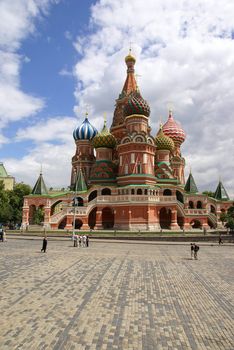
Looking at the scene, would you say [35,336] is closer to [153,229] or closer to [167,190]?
[153,229]

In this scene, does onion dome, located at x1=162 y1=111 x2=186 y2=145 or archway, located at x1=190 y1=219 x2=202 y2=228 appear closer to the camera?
archway, located at x1=190 y1=219 x2=202 y2=228

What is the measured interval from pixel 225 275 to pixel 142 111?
38.6m

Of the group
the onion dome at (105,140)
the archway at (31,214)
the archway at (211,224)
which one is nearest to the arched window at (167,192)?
the archway at (211,224)

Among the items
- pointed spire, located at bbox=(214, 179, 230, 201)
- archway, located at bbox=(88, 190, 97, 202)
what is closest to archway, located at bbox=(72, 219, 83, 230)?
archway, located at bbox=(88, 190, 97, 202)

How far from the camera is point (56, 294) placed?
33.2 feet

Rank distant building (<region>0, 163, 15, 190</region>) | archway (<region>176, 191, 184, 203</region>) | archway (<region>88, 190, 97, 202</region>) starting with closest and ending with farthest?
archway (<region>88, 190, 97, 202</region>), archway (<region>176, 191, 184, 203</region>), distant building (<region>0, 163, 15, 190</region>)

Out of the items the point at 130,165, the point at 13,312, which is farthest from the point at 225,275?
the point at 130,165

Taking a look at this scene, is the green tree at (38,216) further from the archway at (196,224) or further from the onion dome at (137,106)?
the archway at (196,224)

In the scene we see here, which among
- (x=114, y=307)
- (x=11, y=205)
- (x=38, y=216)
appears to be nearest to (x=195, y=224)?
(x=38, y=216)

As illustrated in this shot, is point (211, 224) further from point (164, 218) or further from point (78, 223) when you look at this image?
point (78, 223)

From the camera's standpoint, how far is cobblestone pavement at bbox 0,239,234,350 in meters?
6.65

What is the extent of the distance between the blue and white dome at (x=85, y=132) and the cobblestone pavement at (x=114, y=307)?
4817 centimetres

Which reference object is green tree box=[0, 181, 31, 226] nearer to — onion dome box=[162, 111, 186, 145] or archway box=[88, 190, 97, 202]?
archway box=[88, 190, 97, 202]

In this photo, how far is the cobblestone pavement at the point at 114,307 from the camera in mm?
6652
